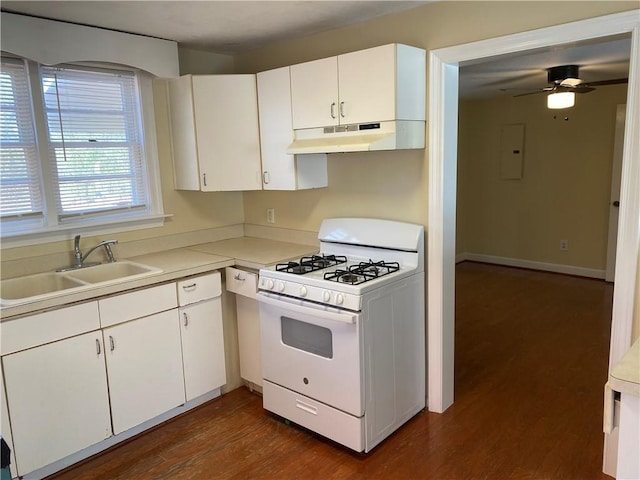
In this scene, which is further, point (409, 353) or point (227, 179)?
point (227, 179)

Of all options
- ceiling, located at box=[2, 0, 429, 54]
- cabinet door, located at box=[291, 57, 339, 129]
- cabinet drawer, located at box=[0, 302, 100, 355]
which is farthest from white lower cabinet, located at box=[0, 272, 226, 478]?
ceiling, located at box=[2, 0, 429, 54]

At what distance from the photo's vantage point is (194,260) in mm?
2945

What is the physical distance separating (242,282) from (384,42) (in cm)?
164

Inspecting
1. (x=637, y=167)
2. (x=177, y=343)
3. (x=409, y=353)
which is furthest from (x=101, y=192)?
(x=637, y=167)

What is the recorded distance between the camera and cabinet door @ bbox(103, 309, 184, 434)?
98.9 inches

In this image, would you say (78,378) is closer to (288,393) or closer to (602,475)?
(288,393)

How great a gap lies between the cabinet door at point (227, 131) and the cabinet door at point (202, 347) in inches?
32.3

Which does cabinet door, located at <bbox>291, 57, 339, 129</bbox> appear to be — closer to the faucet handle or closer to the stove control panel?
the stove control panel

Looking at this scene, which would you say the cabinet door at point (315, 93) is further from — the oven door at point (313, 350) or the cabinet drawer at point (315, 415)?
the cabinet drawer at point (315, 415)

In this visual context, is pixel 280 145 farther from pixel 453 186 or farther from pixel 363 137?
pixel 453 186

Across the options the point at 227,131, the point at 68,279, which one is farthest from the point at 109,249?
the point at 227,131

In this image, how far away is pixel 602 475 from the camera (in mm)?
2252

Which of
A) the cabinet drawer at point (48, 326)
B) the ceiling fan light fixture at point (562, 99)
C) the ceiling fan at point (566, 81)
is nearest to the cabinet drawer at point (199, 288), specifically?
the cabinet drawer at point (48, 326)

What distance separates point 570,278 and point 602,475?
3903 mm
